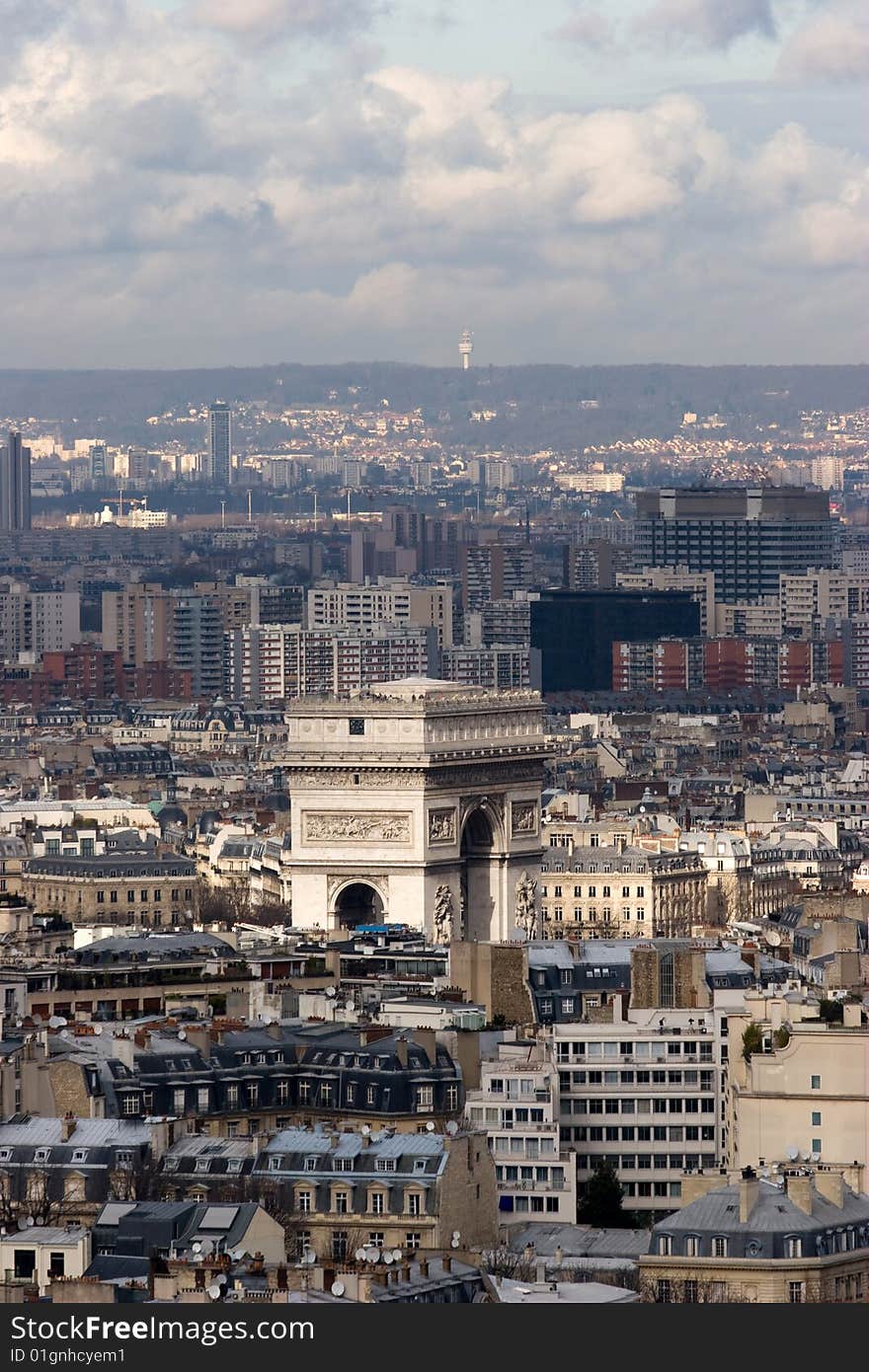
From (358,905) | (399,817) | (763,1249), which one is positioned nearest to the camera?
(763,1249)

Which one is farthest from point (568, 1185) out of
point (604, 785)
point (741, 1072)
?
point (604, 785)

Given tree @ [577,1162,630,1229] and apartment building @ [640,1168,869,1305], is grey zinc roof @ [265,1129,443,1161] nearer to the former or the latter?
tree @ [577,1162,630,1229]

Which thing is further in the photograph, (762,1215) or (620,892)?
(620,892)

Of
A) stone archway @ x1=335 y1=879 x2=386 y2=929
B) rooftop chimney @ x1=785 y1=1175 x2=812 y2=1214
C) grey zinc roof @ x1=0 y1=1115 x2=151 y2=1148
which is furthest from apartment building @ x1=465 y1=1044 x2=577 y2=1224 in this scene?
stone archway @ x1=335 y1=879 x2=386 y2=929

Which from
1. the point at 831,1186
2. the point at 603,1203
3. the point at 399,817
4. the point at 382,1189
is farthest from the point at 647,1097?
the point at 399,817

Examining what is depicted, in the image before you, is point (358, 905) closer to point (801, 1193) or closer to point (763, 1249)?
point (801, 1193)

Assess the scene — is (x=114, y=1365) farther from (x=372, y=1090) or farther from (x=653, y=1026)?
(x=653, y=1026)

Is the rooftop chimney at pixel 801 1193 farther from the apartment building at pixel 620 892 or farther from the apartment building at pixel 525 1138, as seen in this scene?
the apartment building at pixel 620 892
